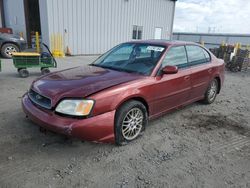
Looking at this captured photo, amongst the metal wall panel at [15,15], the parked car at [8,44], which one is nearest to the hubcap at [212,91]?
the parked car at [8,44]

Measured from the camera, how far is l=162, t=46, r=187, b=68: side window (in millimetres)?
3702

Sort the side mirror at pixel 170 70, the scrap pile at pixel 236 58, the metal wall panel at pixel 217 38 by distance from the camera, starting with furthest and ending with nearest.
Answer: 1. the metal wall panel at pixel 217 38
2. the scrap pile at pixel 236 58
3. the side mirror at pixel 170 70

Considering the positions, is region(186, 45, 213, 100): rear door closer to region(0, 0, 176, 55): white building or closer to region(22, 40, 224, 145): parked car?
region(22, 40, 224, 145): parked car

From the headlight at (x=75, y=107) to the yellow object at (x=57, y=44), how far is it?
10.1m

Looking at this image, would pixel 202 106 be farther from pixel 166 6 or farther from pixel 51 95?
pixel 166 6

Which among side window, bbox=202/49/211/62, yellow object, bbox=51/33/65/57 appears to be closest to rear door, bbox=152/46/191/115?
side window, bbox=202/49/211/62

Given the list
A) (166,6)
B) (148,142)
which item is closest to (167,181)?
(148,142)

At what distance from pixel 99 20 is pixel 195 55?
34.0 ft

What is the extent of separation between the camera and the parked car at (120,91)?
2654mm

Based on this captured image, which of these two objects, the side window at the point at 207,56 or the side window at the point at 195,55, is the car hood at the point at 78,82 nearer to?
the side window at the point at 195,55

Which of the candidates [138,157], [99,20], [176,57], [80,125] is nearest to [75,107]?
[80,125]

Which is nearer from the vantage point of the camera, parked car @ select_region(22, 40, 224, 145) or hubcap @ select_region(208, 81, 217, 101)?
parked car @ select_region(22, 40, 224, 145)

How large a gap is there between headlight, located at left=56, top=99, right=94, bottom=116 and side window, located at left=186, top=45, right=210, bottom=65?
246cm

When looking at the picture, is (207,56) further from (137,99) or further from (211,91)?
(137,99)
